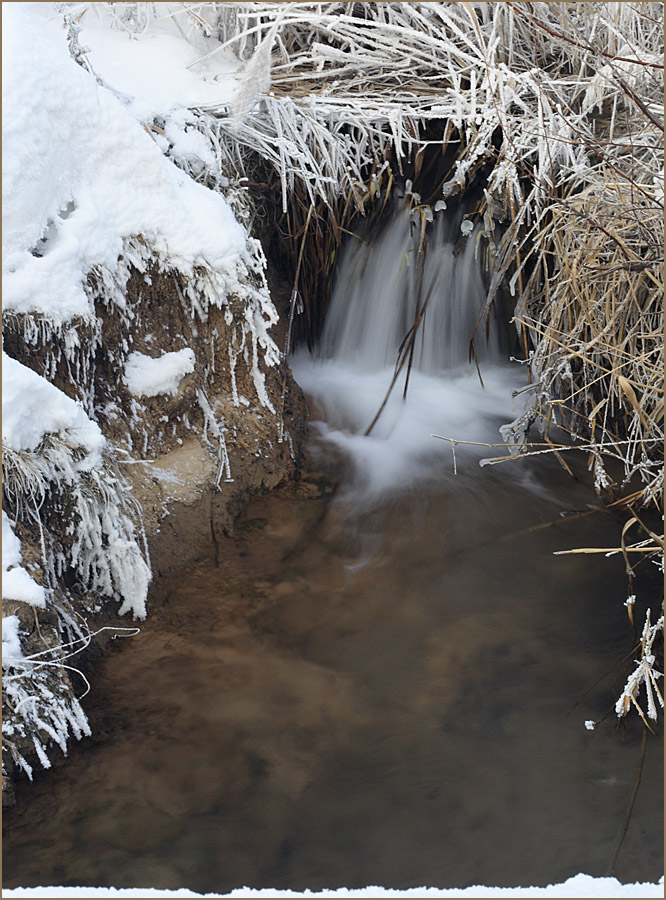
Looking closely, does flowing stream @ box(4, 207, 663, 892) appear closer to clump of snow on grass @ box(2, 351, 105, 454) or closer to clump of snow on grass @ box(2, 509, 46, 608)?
clump of snow on grass @ box(2, 509, 46, 608)

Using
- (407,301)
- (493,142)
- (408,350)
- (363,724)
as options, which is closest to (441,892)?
(363,724)

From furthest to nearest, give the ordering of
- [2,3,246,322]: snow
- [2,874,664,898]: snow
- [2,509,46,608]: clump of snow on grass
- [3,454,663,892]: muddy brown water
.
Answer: [2,3,246,322]: snow → [2,509,46,608]: clump of snow on grass → [3,454,663,892]: muddy brown water → [2,874,664,898]: snow

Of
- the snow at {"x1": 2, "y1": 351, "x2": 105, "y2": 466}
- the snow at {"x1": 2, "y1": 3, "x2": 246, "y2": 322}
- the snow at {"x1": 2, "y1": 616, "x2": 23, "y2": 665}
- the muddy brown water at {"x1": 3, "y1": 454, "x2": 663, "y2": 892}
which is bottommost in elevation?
the muddy brown water at {"x1": 3, "y1": 454, "x2": 663, "y2": 892}

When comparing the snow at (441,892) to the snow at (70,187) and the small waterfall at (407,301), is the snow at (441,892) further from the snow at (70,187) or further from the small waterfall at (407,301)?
the small waterfall at (407,301)

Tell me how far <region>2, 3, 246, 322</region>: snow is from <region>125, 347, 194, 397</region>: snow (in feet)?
0.97

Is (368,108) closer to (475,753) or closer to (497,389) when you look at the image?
(497,389)

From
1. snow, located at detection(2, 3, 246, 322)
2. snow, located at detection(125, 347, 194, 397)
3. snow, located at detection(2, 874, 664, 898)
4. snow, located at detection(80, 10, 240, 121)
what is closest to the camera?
snow, located at detection(2, 874, 664, 898)

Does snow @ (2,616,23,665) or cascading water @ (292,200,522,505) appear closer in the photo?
snow @ (2,616,23,665)

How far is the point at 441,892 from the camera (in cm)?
155

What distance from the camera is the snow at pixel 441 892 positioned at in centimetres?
143

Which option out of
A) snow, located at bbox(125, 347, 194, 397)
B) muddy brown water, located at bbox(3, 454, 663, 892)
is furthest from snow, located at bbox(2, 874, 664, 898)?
snow, located at bbox(125, 347, 194, 397)

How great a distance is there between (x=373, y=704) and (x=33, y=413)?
1.19 meters

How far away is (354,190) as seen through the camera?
10.9 ft

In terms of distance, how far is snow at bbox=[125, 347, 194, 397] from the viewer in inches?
101
